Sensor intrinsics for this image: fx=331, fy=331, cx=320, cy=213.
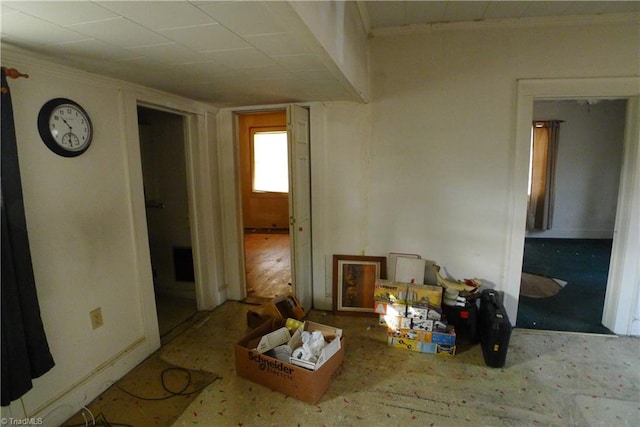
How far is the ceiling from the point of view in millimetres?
1195

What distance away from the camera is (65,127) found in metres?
1.89

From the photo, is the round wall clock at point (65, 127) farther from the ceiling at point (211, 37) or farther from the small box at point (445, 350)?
the small box at point (445, 350)

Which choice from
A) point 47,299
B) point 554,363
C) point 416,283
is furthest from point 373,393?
point 47,299

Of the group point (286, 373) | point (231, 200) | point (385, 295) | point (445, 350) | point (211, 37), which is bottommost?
point (445, 350)

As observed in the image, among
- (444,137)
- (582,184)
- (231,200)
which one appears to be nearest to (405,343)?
(444,137)

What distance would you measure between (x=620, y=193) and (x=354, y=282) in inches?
94.4

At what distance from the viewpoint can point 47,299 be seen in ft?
6.04

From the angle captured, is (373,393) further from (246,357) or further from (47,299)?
(47,299)

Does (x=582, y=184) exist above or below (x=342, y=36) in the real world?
below

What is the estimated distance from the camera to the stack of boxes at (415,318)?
8.38ft

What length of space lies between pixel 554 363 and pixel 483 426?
3.27 feet

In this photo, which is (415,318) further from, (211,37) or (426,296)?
(211,37)

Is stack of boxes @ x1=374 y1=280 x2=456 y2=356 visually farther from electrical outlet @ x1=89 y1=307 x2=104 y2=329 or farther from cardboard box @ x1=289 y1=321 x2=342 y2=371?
electrical outlet @ x1=89 y1=307 x2=104 y2=329

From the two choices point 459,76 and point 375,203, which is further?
point 375,203
